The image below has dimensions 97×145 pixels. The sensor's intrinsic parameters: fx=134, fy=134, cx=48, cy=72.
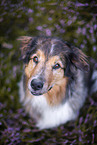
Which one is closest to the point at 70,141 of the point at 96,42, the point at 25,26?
the point at 96,42

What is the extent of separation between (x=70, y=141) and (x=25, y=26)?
251cm

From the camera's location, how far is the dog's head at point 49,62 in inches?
69.1

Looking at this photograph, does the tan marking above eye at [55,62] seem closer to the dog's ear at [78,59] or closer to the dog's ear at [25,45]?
the dog's ear at [78,59]

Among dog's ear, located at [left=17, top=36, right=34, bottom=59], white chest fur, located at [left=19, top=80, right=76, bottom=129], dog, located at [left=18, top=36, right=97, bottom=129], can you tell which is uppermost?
dog's ear, located at [left=17, top=36, right=34, bottom=59]

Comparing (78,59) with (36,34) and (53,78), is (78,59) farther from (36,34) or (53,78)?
(36,34)

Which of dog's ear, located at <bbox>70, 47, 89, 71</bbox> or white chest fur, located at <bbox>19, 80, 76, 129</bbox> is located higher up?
dog's ear, located at <bbox>70, 47, 89, 71</bbox>

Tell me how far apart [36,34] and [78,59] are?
1.15 metres

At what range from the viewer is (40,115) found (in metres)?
2.64

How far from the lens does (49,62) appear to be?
1.83 metres

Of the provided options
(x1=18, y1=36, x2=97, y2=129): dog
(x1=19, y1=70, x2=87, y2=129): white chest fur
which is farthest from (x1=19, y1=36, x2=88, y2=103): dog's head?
(x1=19, y1=70, x2=87, y2=129): white chest fur

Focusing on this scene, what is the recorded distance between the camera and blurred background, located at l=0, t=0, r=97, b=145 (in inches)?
86.2

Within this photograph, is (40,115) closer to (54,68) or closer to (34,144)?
(34,144)

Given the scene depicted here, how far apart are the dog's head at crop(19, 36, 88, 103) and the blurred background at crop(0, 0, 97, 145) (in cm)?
55

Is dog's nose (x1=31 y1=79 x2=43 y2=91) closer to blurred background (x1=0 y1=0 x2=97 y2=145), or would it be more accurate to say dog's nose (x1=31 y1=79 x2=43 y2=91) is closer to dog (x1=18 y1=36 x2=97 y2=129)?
dog (x1=18 y1=36 x2=97 y2=129)
